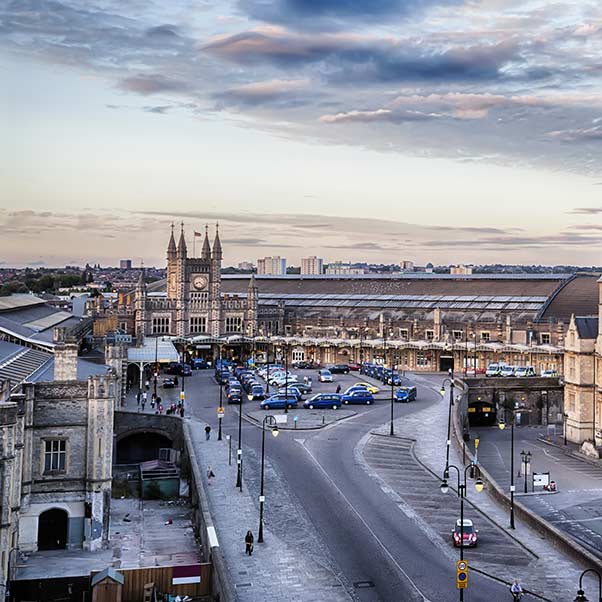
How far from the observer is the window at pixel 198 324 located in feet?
366

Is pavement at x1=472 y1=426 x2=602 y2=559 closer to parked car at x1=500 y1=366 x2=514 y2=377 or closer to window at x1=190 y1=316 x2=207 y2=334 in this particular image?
parked car at x1=500 y1=366 x2=514 y2=377

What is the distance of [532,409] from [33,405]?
60489mm

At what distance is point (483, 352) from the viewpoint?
101 meters

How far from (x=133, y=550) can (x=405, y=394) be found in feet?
143

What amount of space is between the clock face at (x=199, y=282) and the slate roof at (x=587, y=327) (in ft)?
186

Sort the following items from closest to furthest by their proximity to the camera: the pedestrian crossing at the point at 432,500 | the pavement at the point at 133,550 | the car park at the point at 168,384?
1. the pavement at the point at 133,550
2. the pedestrian crossing at the point at 432,500
3. the car park at the point at 168,384

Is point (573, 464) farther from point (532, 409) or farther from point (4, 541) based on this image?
point (4, 541)

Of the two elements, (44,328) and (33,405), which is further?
(44,328)

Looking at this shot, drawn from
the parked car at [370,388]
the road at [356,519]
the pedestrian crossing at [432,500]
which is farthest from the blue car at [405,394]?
the pedestrian crossing at [432,500]

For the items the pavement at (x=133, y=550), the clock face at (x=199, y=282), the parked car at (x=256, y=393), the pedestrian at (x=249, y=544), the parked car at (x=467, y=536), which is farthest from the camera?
the clock face at (x=199, y=282)

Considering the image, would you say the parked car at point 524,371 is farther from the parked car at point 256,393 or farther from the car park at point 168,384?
the car park at point 168,384

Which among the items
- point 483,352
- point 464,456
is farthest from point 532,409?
point 464,456

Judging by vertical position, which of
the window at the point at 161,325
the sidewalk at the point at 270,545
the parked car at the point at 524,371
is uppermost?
the window at the point at 161,325

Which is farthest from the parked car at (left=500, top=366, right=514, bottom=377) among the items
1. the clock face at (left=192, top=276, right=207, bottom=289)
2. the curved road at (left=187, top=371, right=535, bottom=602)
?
the clock face at (left=192, top=276, right=207, bottom=289)
